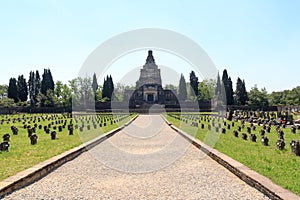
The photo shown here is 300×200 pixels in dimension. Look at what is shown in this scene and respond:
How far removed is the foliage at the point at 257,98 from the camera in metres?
82.0

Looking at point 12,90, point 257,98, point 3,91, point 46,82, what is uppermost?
point 46,82

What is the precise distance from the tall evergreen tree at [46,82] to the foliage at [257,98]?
53.1 m

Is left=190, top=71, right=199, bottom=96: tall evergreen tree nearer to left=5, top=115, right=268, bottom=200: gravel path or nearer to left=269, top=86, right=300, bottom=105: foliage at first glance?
left=269, top=86, right=300, bottom=105: foliage

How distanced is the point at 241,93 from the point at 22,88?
198 ft

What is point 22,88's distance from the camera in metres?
92.2

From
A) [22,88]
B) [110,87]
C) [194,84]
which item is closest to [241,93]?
[194,84]

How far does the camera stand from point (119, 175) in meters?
9.00

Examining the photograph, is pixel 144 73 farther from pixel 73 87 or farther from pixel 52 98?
pixel 52 98

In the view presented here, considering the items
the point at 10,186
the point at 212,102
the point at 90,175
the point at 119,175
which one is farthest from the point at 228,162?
the point at 212,102

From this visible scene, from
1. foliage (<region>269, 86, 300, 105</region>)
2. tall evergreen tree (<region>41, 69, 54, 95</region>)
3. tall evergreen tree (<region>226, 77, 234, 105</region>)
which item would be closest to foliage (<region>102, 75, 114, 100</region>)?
tall evergreen tree (<region>41, 69, 54, 95</region>)

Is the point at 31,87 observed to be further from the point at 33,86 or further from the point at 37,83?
the point at 37,83

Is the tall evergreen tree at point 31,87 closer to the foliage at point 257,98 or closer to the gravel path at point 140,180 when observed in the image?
the foliage at point 257,98

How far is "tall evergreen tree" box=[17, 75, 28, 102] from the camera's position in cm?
9162

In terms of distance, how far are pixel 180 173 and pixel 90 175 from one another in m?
2.51
